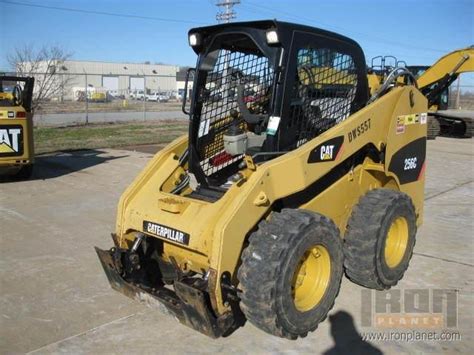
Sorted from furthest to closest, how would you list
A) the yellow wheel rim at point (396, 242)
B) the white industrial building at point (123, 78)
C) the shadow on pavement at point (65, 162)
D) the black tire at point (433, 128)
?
the white industrial building at point (123, 78) < the black tire at point (433, 128) < the shadow on pavement at point (65, 162) < the yellow wheel rim at point (396, 242)

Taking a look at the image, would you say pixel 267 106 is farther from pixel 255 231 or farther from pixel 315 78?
pixel 255 231

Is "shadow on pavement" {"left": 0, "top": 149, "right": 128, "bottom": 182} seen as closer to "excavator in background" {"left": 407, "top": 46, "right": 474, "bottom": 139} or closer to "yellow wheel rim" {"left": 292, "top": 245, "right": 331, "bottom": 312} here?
"excavator in background" {"left": 407, "top": 46, "right": 474, "bottom": 139}

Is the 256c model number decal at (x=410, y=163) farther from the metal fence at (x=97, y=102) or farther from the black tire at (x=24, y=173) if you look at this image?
the black tire at (x=24, y=173)

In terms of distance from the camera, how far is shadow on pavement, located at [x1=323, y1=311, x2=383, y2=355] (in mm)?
3426

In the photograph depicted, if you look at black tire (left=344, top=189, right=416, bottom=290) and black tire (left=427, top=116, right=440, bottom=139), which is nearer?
black tire (left=344, top=189, right=416, bottom=290)

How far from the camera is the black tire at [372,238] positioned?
412cm

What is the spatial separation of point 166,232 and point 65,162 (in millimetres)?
8135

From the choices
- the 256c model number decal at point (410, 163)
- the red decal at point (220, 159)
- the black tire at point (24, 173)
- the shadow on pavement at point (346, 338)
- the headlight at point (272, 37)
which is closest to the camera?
the shadow on pavement at point (346, 338)

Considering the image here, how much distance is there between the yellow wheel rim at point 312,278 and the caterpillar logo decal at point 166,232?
0.86 m

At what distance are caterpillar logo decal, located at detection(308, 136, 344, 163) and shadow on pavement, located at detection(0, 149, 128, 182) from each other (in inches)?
276

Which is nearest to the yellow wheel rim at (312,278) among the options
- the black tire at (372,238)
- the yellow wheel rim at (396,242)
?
the black tire at (372,238)

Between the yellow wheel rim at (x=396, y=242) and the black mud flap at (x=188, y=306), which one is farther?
the yellow wheel rim at (x=396, y=242)

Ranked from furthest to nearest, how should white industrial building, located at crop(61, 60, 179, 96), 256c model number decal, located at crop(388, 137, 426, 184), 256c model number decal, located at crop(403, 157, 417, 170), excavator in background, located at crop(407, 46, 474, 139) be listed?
1. white industrial building, located at crop(61, 60, 179, 96)
2. excavator in background, located at crop(407, 46, 474, 139)
3. 256c model number decal, located at crop(403, 157, 417, 170)
4. 256c model number decal, located at crop(388, 137, 426, 184)

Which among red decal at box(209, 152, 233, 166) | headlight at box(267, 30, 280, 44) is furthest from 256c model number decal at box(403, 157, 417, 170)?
headlight at box(267, 30, 280, 44)
